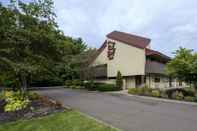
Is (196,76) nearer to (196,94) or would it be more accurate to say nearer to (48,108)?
(196,94)

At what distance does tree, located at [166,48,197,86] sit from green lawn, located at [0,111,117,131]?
1103 centimetres

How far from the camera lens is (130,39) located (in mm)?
29906

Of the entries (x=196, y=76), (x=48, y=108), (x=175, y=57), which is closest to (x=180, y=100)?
(x=196, y=76)

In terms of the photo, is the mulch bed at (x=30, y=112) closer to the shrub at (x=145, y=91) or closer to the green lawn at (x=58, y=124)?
the green lawn at (x=58, y=124)

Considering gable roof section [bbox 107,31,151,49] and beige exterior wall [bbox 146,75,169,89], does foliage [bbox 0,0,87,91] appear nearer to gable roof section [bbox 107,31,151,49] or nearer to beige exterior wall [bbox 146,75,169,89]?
gable roof section [bbox 107,31,151,49]

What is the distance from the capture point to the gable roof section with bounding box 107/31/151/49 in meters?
28.1

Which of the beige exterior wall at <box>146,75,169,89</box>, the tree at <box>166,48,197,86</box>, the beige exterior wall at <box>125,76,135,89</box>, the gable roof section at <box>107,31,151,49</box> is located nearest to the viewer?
the tree at <box>166,48,197,86</box>

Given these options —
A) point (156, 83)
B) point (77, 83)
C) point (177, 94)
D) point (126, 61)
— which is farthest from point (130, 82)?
point (177, 94)

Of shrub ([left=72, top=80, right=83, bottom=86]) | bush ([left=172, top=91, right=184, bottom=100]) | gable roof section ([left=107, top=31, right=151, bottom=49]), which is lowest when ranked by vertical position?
bush ([left=172, top=91, right=184, bottom=100])

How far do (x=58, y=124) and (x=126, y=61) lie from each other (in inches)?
831

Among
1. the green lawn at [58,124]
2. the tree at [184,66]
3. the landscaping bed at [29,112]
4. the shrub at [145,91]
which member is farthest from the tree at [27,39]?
the tree at [184,66]

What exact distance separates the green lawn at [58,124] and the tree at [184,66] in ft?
36.2

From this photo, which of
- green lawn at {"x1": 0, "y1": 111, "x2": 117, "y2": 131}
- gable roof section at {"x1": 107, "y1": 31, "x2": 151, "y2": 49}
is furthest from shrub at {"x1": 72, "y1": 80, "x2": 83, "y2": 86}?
green lawn at {"x1": 0, "y1": 111, "x2": 117, "y2": 131}

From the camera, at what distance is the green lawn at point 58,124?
27.5ft
